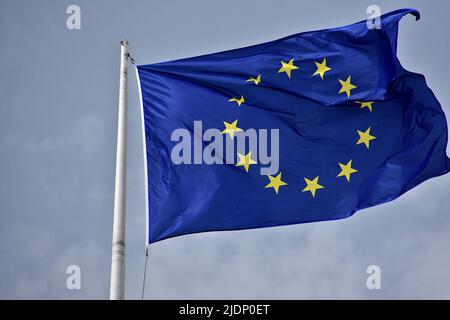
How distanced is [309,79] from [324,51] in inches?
31.6

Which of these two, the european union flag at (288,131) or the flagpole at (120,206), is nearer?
the flagpole at (120,206)

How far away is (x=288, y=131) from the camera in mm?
21906

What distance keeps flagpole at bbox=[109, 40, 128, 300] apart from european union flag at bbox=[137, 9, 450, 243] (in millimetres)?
946

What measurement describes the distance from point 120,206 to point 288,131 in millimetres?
4852

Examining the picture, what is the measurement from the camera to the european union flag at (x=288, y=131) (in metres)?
20.7

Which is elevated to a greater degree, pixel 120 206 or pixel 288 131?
pixel 288 131

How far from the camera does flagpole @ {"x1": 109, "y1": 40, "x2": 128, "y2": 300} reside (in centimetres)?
1784

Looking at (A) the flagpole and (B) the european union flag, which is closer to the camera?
(A) the flagpole

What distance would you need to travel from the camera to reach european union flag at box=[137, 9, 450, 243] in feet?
67.9

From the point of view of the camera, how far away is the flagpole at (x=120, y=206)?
1784 cm

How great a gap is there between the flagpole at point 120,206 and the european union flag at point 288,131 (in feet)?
3.10

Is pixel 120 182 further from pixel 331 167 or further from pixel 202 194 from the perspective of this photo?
pixel 331 167

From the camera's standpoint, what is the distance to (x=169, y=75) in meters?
21.8

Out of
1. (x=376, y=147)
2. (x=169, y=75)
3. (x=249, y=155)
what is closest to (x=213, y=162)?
(x=249, y=155)
